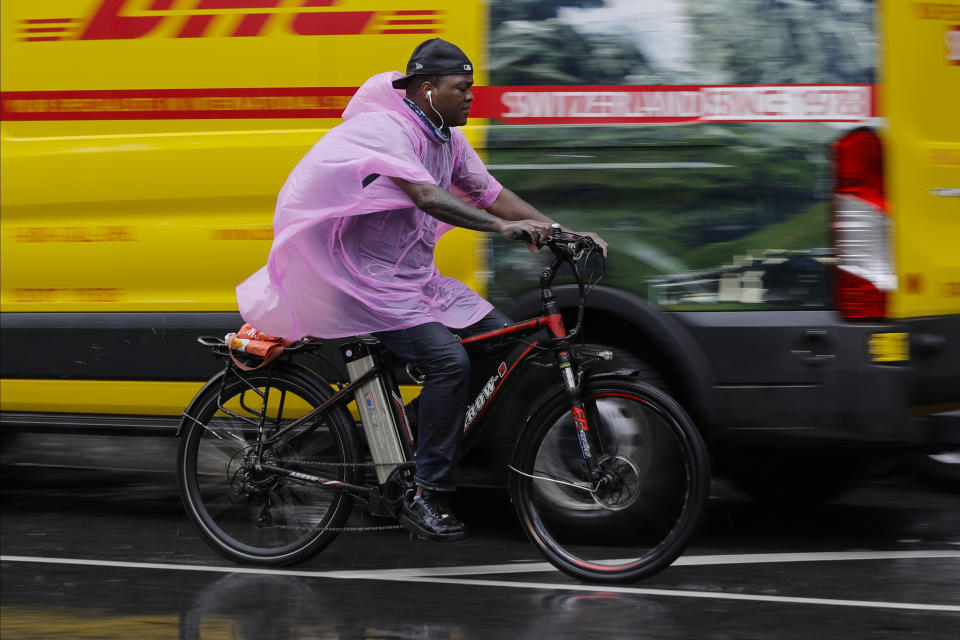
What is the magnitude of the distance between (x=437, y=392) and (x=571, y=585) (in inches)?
32.4

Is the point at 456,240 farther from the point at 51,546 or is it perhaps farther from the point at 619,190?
the point at 51,546

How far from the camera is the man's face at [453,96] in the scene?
5.11 metres

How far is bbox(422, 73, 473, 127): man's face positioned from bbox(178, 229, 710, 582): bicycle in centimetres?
59

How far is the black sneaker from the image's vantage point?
5.23m

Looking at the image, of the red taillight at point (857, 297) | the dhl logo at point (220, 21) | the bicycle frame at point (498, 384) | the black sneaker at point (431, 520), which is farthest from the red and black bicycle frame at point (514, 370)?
the dhl logo at point (220, 21)

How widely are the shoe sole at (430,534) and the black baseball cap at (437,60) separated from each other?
158 centimetres

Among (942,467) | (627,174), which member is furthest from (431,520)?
(942,467)

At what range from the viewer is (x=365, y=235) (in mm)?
5242

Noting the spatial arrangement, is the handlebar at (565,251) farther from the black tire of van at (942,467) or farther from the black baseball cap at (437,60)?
the black tire of van at (942,467)

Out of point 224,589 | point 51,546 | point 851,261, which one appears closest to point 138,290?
point 51,546

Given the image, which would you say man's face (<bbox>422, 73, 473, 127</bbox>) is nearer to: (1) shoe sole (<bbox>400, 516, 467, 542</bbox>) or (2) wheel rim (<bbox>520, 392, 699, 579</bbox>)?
(2) wheel rim (<bbox>520, 392, 699, 579</bbox>)

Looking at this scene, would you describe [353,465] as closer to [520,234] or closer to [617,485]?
[617,485]

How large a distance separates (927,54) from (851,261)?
782mm

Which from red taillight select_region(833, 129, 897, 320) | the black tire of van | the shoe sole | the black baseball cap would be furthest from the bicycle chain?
the black tire of van
